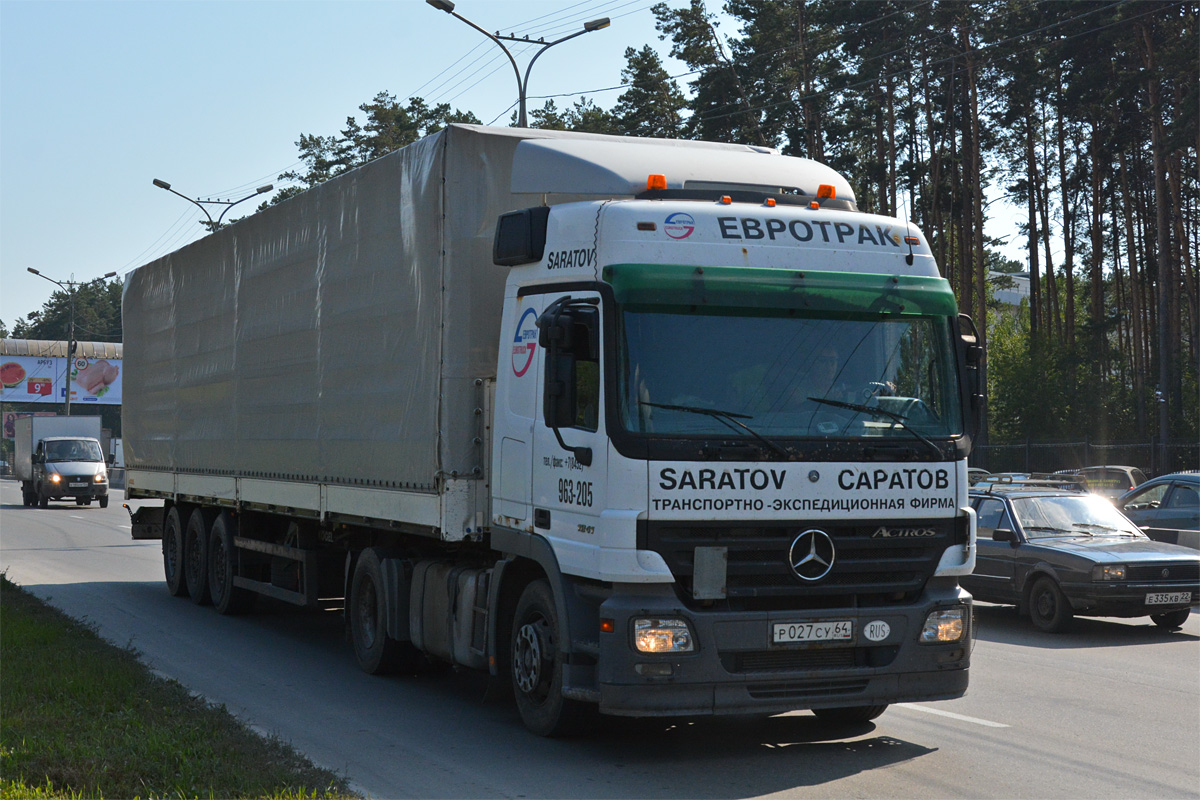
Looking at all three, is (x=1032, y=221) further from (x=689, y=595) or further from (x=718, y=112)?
(x=689, y=595)

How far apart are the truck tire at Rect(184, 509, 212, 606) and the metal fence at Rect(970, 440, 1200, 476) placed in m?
26.2

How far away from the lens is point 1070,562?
13.0 meters

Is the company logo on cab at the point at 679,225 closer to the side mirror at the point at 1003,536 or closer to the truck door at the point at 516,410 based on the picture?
the truck door at the point at 516,410

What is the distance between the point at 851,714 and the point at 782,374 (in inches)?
101

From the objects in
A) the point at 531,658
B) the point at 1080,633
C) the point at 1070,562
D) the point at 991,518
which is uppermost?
the point at 991,518

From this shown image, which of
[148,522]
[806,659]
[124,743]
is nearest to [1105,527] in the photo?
[806,659]

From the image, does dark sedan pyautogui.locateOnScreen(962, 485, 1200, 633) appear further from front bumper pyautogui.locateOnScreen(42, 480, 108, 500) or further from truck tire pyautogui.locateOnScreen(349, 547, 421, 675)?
front bumper pyautogui.locateOnScreen(42, 480, 108, 500)

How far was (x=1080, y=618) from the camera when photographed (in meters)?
14.7

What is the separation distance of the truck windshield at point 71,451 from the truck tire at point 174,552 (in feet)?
87.4

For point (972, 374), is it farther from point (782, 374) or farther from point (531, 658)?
point (531, 658)

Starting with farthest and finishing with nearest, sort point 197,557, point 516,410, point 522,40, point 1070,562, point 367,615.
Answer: point 522,40 < point 197,557 < point 1070,562 < point 367,615 < point 516,410

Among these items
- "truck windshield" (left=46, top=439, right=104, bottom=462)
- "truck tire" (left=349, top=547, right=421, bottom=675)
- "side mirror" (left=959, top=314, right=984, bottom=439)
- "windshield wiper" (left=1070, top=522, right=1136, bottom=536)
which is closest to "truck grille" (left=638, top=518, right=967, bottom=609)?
"side mirror" (left=959, top=314, right=984, bottom=439)

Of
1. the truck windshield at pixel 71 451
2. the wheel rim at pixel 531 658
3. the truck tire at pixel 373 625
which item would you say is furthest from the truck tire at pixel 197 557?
the truck windshield at pixel 71 451

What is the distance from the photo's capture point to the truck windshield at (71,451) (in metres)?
40.8
